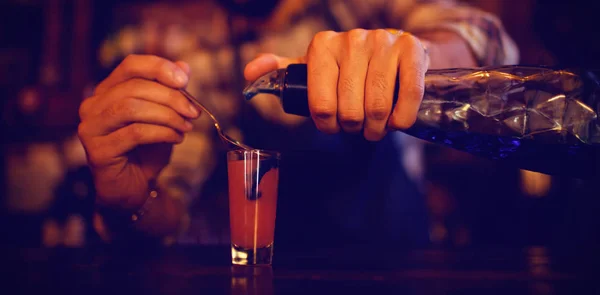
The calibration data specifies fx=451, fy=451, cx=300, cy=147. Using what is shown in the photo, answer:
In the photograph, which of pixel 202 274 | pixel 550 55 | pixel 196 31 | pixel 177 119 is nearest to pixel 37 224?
pixel 196 31

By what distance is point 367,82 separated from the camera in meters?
0.71

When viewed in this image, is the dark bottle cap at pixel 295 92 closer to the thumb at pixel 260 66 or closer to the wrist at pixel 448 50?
the thumb at pixel 260 66

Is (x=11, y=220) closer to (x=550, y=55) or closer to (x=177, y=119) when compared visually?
(x=177, y=119)

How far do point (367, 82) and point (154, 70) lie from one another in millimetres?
510

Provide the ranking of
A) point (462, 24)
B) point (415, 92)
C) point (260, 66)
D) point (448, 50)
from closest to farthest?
1. point (415, 92)
2. point (260, 66)
3. point (448, 50)
4. point (462, 24)

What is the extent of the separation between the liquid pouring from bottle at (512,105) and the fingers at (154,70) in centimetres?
28

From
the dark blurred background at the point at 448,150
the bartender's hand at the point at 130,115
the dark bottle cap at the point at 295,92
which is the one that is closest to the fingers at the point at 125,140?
the bartender's hand at the point at 130,115

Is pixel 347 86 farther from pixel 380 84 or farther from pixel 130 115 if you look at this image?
pixel 130 115

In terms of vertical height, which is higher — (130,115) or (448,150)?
(130,115)

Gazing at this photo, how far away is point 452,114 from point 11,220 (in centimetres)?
218

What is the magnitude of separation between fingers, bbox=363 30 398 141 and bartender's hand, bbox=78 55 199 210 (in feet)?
1.45

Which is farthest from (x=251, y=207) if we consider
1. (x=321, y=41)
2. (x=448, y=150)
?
(x=448, y=150)

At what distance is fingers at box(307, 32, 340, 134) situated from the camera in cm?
71

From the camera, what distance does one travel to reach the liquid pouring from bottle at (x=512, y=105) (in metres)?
0.73
